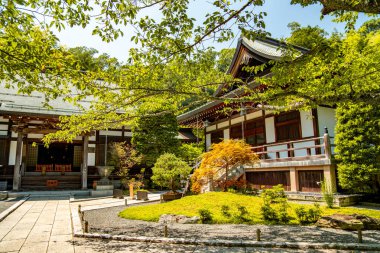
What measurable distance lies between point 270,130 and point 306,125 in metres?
2.60

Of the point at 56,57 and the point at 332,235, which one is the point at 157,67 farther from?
Answer: the point at 332,235

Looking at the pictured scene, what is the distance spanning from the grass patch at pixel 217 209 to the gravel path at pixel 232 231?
2.15ft

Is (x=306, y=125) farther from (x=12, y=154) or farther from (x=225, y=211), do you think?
(x=12, y=154)

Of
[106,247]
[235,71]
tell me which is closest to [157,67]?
[106,247]

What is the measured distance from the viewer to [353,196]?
10.5 meters

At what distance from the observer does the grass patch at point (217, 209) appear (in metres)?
8.99

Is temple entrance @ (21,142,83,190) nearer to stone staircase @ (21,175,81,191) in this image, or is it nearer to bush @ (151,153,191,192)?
stone staircase @ (21,175,81,191)

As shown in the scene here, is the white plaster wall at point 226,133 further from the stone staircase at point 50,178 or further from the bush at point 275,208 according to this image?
the stone staircase at point 50,178

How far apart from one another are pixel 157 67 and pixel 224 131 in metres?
14.1

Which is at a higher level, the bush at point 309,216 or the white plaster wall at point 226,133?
the white plaster wall at point 226,133

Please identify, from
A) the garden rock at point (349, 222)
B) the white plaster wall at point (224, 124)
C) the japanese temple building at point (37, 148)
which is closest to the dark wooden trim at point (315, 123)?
the garden rock at point (349, 222)

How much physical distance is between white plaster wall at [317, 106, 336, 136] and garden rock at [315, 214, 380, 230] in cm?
609

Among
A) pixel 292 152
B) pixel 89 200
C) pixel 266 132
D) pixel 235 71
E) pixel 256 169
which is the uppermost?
pixel 235 71

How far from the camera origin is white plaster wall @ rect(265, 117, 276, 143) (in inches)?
616
